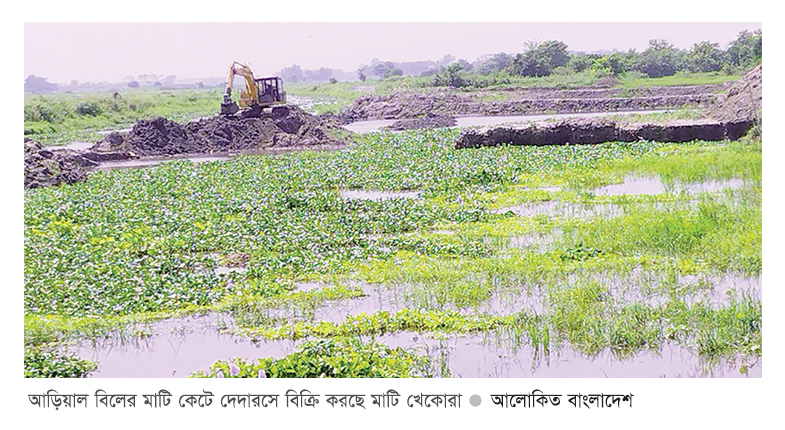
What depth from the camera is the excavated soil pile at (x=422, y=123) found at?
67.1 feet

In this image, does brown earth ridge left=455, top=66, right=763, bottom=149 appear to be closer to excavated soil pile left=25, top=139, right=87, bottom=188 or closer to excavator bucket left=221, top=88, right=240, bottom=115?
excavator bucket left=221, top=88, right=240, bottom=115

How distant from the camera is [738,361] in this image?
568 cm

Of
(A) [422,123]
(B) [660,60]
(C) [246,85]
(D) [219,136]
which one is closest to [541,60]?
(B) [660,60]

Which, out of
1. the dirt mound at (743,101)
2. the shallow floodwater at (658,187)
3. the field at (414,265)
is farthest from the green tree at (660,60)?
the shallow floodwater at (658,187)

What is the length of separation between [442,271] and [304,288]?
1.25 meters

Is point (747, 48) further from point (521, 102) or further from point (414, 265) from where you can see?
point (414, 265)

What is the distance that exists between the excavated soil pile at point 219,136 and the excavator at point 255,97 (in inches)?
10.5

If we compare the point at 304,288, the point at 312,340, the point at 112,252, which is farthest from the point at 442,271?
the point at 112,252

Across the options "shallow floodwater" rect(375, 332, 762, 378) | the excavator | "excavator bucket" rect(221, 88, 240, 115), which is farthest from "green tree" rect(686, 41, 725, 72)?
"shallow floodwater" rect(375, 332, 762, 378)

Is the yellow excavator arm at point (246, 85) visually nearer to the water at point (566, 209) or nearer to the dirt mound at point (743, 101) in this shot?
the water at point (566, 209)

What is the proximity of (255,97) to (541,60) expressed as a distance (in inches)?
343

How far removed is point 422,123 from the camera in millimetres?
20734

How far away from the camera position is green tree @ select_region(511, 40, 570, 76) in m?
22.4
